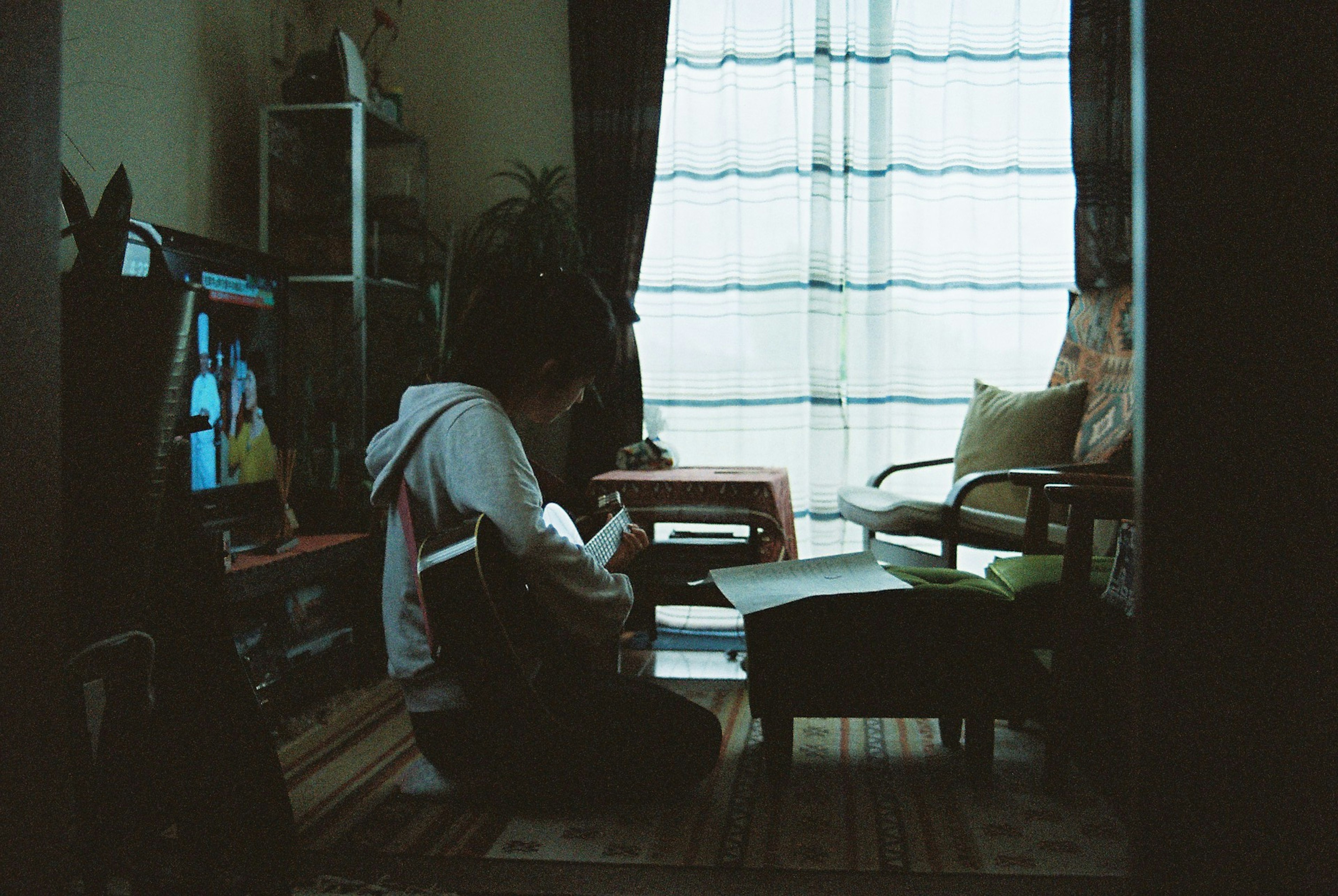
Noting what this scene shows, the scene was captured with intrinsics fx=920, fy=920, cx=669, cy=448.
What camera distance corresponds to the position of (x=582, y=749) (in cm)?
153

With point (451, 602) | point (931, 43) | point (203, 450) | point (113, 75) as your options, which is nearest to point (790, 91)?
point (931, 43)

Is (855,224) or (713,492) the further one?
(855,224)

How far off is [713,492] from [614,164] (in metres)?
1.56

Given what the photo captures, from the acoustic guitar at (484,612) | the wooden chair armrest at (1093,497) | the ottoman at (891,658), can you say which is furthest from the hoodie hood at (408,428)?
the wooden chair armrest at (1093,497)

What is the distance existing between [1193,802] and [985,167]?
141 inches

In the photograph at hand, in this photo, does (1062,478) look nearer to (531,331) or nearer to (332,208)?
(531,331)

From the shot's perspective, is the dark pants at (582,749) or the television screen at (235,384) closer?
the dark pants at (582,749)

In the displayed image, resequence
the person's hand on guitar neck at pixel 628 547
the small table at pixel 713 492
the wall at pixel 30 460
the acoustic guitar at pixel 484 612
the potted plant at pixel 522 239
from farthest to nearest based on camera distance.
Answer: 1. the potted plant at pixel 522 239
2. the small table at pixel 713 492
3. the person's hand on guitar neck at pixel 628 547
4. the acoustic guitar at pixel 484 612
5. the wall at pixel 30 460

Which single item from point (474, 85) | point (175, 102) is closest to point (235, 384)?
point (175, 102)

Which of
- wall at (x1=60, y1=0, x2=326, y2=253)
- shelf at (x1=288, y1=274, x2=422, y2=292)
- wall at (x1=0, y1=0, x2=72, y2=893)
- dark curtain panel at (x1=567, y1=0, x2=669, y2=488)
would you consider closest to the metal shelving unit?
shelf at (x1=288, y1=274, x2=422, y2=292)

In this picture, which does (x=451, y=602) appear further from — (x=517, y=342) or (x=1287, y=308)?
(x=1287, y=308)

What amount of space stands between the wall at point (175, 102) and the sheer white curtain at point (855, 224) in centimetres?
147

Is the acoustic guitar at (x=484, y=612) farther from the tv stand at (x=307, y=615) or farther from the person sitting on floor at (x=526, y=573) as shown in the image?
the tv stand at (x=307, y=615)

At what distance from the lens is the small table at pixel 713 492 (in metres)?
2.67
